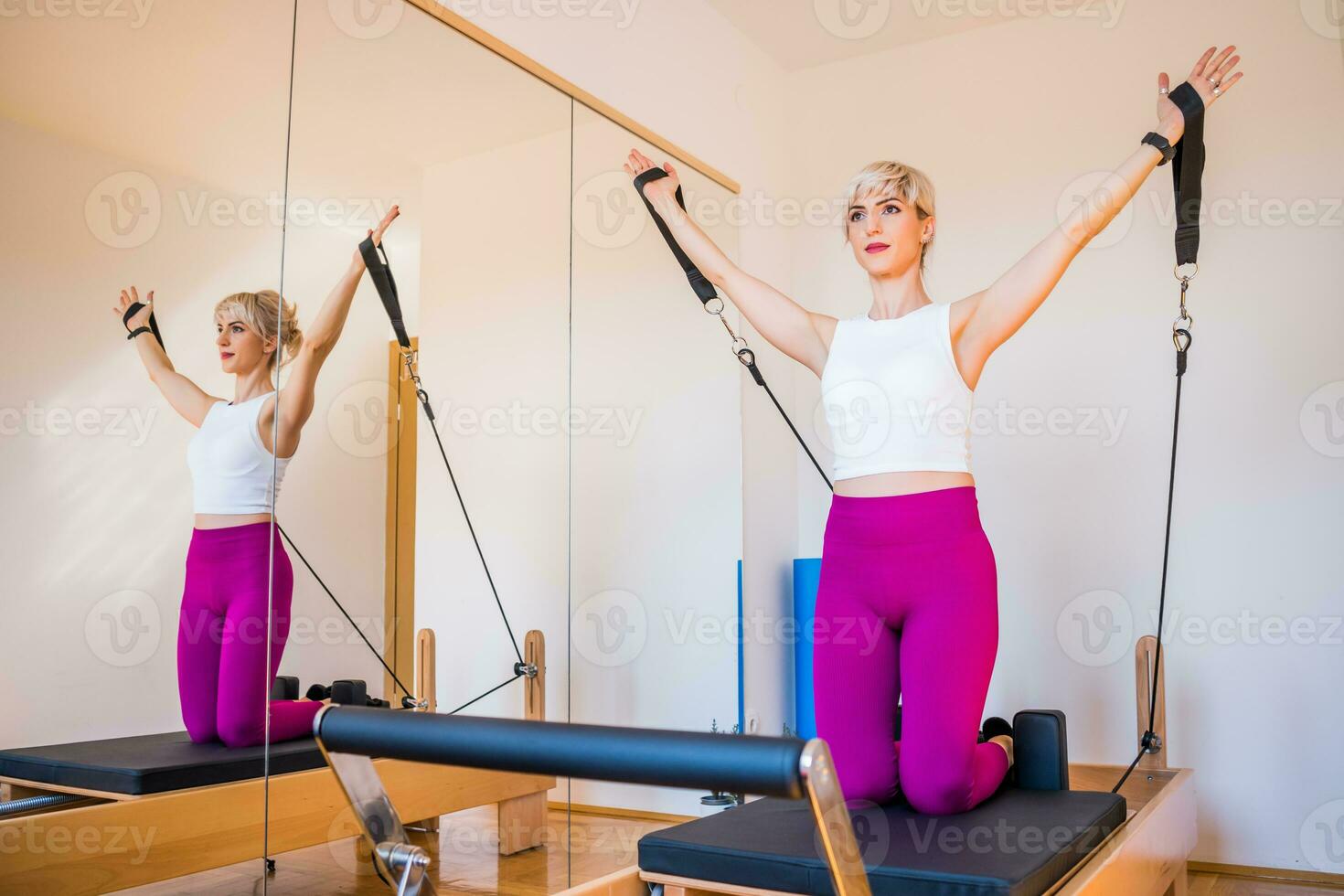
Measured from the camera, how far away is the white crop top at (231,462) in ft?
6.21

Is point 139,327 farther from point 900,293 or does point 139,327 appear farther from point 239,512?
point 900,293

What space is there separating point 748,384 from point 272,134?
2.08 m

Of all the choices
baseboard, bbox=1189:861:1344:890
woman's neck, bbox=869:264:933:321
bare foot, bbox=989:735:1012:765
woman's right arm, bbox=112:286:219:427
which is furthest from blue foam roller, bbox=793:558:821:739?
woman's right arm, bbox=112:286:219:427

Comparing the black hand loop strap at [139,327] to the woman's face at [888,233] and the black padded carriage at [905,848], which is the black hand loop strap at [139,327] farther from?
the woman's face at [888,233]

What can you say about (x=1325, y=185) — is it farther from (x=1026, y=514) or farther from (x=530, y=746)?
(x=530, y=746)

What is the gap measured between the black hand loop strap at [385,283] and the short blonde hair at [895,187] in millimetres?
980

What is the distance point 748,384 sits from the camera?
3.85 metres

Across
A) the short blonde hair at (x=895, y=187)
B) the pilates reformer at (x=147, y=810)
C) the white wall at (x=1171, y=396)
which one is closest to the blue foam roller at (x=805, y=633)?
the white wall at (x=1171, y=396)

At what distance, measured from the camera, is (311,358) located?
212cm

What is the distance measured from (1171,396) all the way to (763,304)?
181cm

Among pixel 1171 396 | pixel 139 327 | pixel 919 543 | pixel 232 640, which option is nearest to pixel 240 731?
pixel 232 640

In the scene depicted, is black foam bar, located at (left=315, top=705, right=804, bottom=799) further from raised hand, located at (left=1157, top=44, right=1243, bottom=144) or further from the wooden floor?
raised hand, located at (left=1157, top=44, right=1243, bottom=144)

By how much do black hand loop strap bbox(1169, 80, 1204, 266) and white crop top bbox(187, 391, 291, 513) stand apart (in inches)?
72.7

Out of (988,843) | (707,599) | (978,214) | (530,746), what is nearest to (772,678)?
(707,599)
